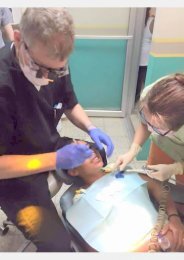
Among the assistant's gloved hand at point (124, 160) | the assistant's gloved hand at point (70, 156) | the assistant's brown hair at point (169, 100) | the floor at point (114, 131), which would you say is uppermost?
the assistant's brown hair at point (169, 100)

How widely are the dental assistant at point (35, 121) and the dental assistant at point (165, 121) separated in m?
0.32

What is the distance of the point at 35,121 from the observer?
123 centimetres

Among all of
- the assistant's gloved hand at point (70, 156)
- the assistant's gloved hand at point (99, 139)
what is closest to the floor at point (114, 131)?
the assistant's gloved hand at point (99, 139)

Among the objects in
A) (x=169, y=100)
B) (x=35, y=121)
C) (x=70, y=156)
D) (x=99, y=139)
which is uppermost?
(x=169, y=100)

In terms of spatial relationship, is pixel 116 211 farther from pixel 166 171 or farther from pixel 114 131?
pixel 114 131

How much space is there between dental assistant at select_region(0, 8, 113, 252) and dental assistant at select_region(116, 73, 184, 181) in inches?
12.5

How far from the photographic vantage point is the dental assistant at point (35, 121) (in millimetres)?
961

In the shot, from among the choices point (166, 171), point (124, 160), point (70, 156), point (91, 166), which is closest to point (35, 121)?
point (70, 156)

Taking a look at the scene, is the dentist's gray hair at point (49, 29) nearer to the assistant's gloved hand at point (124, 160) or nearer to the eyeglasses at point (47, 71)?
the eyeglasses at point (47, 71)

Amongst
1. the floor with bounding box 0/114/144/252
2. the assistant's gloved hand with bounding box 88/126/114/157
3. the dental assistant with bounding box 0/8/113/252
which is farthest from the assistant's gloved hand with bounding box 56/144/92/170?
the floor with bounding box 0/114/144/252

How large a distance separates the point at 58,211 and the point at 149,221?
1.44ft

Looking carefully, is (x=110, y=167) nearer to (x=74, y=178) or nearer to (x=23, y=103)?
(x=74, y=178)

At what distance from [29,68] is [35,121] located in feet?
0.80

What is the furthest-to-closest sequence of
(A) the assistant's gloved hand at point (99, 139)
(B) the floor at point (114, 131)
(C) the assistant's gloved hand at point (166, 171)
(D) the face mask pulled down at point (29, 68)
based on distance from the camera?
(B) the floor at point (114, 131), (A) the assistant's gloved hand at point (99, 139), (C) the assistant's gloved hand at point (166, 171), (D) the face mask pulled down at point (29, 68)
